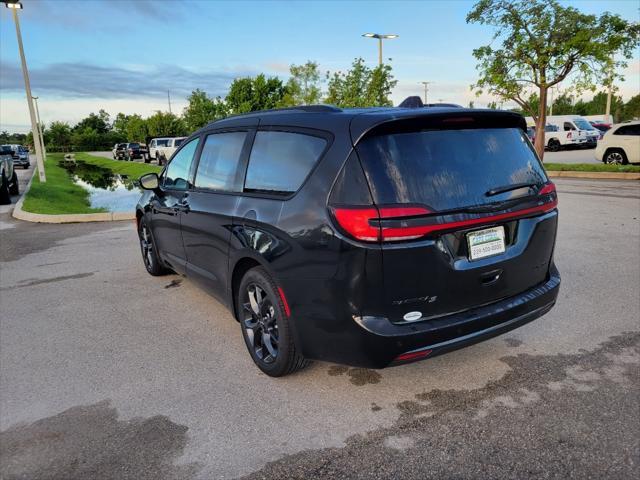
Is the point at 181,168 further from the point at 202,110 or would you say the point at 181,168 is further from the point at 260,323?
the point at 202,110

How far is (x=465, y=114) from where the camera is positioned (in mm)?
2930

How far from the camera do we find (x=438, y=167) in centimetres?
273

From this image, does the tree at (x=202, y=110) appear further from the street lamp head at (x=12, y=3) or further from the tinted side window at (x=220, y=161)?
the tinted side window at (x=220, y=161)

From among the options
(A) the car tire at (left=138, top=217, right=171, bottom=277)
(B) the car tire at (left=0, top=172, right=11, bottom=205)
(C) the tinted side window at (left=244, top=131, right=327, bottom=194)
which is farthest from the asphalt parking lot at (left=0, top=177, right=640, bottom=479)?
(B) the car tire at (left=0, top=172, right=11, bottom=205)

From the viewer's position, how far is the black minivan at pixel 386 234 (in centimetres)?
262

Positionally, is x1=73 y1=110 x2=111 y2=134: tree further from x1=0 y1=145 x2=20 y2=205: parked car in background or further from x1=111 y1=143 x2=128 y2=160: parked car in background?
x1=0 y1=145 x2=20 y2=205: parked car in background

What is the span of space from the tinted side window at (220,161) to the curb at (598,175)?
15917mm

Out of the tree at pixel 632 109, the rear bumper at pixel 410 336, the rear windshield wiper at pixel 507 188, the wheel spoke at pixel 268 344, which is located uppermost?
the tree at pixel 632 109

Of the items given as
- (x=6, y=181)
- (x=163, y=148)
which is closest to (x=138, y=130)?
(x=163, y=148)

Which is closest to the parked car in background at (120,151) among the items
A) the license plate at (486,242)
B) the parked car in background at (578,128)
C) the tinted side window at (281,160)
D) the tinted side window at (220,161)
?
the parked car in background at (578,128)

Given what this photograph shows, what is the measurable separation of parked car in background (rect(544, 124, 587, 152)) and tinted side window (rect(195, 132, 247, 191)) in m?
30.2

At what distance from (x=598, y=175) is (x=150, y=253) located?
1599 cm

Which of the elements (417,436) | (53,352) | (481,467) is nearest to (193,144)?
(53,352)

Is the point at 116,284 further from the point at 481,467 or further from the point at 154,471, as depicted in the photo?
the point at 481,467
